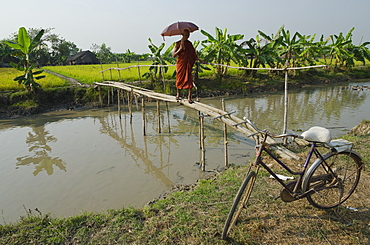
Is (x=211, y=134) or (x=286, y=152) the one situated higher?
(x=286, y=152)

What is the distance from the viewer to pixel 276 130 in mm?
7328

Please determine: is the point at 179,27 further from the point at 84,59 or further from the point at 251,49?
the point at 84,59

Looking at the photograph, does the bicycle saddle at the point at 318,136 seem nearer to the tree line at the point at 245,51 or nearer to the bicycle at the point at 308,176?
the bicycle at the point at 308,176

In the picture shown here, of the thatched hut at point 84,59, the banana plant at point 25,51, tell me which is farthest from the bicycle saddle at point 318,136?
the thatched hut at point 84,59

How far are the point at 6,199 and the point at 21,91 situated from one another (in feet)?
26.6

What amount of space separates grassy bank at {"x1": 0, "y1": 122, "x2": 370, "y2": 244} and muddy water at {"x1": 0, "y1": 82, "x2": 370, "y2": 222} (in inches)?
36.0

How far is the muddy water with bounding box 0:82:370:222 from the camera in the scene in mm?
4133

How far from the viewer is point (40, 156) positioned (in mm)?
6051

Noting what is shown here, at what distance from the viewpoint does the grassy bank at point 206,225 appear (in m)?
2.29

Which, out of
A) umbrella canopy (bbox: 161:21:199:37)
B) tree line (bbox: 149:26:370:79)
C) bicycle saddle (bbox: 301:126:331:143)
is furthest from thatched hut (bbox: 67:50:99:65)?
bicycle saddle (bbox: 301:126:331:143)

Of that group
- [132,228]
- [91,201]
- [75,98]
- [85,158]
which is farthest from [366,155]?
[75,98]

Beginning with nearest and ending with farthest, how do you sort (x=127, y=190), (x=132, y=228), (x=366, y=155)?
(x=132, y=228) < (x=366, y=155) < (x=127, y=190)

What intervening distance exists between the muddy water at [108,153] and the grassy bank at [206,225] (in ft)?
3.00

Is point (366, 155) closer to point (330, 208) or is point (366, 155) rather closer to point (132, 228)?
point (330, 208)
